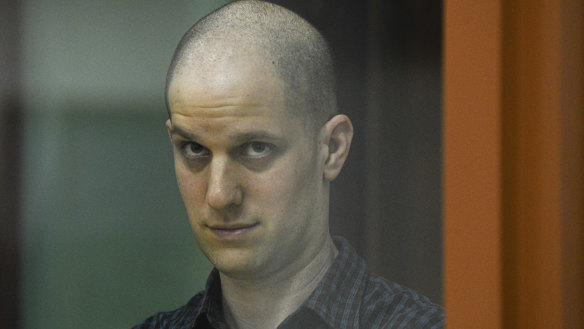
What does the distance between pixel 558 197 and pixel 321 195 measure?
0.38 m

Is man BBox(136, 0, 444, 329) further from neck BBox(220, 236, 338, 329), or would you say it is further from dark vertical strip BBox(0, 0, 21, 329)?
dark vertical strip BBox(0, 0, 21, 329)

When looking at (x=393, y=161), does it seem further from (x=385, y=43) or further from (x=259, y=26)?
(x=259, y=26)

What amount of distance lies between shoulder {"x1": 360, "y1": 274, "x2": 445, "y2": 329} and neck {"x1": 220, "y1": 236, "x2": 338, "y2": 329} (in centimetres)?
9

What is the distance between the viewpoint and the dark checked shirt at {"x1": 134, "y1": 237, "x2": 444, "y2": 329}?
1.09 metres

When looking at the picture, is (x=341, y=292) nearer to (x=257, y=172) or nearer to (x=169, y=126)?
(x=257, y=172)

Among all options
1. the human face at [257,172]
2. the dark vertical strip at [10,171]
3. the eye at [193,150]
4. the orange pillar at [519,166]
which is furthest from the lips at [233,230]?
the dark vertical strip at [10,171]

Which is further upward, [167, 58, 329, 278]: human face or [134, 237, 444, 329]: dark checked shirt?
[167, 58, 329, 278]: human face

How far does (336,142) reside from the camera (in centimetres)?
112

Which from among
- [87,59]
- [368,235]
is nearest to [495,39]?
[368,235]

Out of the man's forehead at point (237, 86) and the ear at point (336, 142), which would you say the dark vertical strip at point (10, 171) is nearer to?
the man's forehead at point (237, 86)

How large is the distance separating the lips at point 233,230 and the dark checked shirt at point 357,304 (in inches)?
6.1

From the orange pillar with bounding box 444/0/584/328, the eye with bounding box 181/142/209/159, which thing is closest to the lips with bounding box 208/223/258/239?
the eye with bounding box 181/142/209/159

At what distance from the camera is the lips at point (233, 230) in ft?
3.74

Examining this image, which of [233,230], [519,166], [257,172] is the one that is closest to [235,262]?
[233,230]
